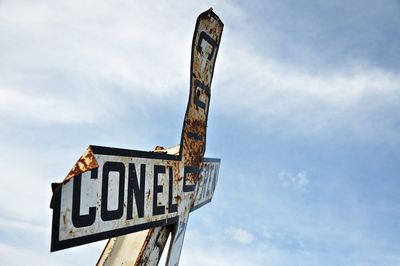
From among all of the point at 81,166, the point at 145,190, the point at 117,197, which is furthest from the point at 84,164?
the point at 145,190

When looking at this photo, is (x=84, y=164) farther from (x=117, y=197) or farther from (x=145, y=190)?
(x=145, y=190)

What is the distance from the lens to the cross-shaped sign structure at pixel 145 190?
84.3 inches

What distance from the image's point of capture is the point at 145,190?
9.16ft

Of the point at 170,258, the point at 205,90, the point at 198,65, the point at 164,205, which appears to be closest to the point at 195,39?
the point at 198,65

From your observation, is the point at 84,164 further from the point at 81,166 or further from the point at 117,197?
the point at 117,197

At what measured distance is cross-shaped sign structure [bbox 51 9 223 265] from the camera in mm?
2141

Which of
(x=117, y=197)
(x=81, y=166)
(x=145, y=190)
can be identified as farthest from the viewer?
(x=145, y=190)

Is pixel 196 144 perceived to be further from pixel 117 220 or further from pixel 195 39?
pixel 117 220

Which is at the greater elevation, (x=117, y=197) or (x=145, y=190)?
(x=145, y=190)

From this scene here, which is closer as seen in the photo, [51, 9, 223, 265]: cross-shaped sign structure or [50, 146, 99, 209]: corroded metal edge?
[50, 146, 99, 209]: corroded metal edge

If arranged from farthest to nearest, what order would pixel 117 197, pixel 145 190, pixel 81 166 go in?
1. pixel 145 190
2. pixel 117 197
3. pixel 81 166

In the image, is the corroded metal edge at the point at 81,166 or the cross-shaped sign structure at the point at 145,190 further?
the cross-shaped sign structure at the point at 145,190

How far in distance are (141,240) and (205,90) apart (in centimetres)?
146

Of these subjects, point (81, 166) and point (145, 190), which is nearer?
point (81, 166)
